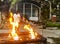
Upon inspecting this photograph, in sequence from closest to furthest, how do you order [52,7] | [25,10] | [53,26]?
[53,26], [52,7], [25,10]

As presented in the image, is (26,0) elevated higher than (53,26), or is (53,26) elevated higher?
(26,0)

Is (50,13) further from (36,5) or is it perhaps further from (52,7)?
(36,5)

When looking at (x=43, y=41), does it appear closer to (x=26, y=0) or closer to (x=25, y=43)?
(x=25, y=43)

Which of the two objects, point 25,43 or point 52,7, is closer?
point 25,43

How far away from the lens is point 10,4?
3984 cm

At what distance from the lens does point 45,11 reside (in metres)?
35.0

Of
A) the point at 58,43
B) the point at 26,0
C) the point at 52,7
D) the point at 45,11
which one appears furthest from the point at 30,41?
the point at 26,0

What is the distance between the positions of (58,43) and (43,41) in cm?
553

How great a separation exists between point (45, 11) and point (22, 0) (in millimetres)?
8194

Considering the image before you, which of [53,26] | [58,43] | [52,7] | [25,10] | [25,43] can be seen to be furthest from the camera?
[25,10]

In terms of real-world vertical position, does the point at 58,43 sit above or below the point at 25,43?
below


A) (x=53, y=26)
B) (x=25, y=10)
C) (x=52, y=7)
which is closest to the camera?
(x=53, y=26)

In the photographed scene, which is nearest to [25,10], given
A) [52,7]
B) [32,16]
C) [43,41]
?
[32,16]

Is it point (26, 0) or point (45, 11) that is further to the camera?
point (26, 0)
